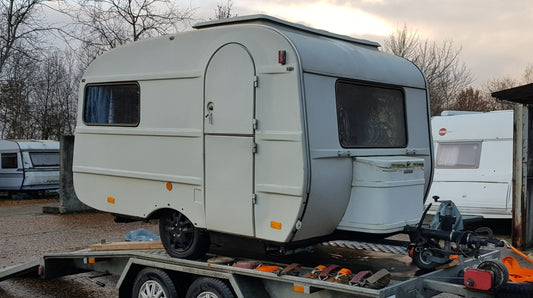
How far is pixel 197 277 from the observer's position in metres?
5.71

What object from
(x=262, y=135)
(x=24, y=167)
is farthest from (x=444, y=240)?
(x=24, y=167)

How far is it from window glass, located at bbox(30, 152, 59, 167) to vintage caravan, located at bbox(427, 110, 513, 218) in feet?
47.7

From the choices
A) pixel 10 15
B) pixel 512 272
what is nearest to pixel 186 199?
pixel 512 272

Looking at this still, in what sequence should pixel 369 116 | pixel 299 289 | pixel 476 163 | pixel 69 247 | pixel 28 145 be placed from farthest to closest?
pixel 28 145 → pixel 476 163 → pixel 69 247 → pixel 369 116 → pixel 299 289

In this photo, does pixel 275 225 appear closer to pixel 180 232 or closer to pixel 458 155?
pixel 180 232

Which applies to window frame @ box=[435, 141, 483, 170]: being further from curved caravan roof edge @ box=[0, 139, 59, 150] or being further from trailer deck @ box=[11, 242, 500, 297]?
curved caravan roof edge @ box=[0, 139, 59, 150]

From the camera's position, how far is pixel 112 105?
6684mm

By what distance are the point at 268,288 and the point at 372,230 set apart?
1.09 meters

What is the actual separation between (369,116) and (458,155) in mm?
7164

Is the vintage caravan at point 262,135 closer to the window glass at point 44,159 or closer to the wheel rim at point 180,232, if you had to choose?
the wheel rim at point 180,232

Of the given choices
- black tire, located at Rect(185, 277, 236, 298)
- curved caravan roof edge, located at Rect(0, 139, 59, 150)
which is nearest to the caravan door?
curved caravan roof edge, located at Rect(0, 139, 59, 150)

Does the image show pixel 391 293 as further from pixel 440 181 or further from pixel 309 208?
pixel 440 181

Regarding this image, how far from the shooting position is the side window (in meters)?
20.4

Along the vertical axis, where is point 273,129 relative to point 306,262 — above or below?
above
